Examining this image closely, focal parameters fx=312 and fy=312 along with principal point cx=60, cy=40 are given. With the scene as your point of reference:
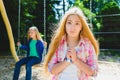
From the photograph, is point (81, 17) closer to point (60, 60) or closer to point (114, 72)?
point (60, 60)

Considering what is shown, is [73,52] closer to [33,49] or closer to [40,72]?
[33,49]

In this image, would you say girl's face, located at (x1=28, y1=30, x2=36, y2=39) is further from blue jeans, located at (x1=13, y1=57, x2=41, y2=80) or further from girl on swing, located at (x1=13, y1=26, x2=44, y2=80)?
blue jeans, located at (x1=13, y1=57, x2=41, y2=80)

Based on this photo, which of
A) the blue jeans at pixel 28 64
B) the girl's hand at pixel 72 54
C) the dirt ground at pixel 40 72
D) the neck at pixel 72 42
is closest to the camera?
the girl's hand at pixel 72 54

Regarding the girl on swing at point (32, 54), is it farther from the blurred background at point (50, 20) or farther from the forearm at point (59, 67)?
the blurred background at point (50, 20)

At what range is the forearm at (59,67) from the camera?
1758 millimetres

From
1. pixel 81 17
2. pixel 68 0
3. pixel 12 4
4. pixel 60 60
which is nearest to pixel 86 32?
pixel 81 17

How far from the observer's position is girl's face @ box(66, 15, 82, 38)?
1.79 m

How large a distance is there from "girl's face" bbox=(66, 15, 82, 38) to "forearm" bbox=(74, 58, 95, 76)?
164mm

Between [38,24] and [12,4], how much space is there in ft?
4.01

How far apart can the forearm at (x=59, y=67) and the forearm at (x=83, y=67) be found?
0.19 feet

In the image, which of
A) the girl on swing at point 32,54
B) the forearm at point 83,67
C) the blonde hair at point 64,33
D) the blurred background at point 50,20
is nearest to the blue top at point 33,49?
the girl on swing at point 32,54

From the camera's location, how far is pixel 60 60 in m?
1.82

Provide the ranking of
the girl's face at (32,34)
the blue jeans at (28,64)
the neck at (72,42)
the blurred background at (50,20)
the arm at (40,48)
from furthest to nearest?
the blurred background at (50,20)
the girl's face at (32,34)
the arm at (40,48)
the blue jeans at (28,64)
the neck at (72,42)

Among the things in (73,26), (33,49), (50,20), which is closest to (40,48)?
(33,49)
